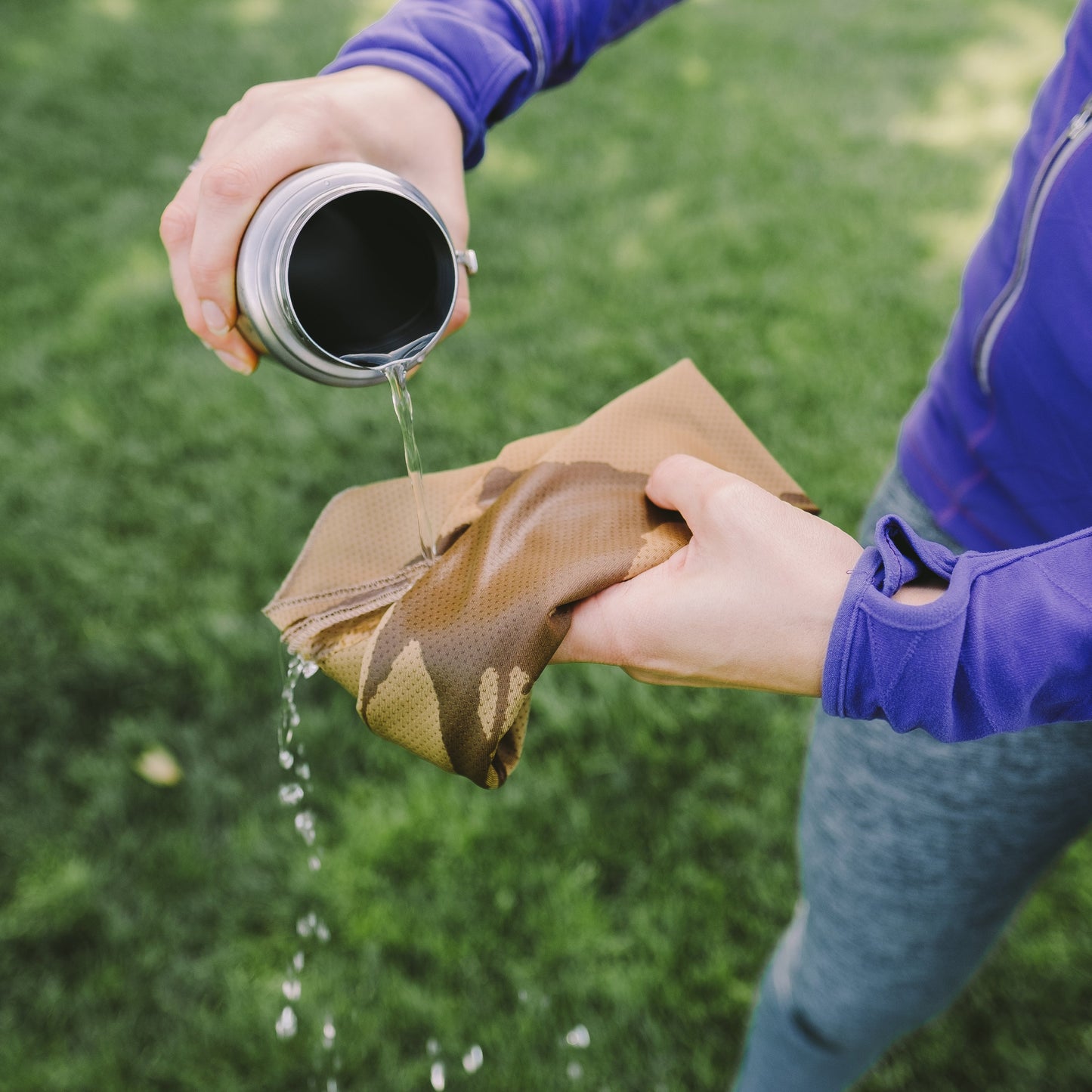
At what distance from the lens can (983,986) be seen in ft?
6.01

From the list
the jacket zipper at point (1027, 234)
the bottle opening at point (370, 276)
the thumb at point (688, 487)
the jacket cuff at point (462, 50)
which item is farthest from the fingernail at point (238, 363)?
the jacket zipper at point (1027, 234)

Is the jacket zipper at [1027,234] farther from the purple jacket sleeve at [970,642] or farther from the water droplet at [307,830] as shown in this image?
the water droplet at [307,830]

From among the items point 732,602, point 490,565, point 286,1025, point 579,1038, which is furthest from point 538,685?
point 732,602

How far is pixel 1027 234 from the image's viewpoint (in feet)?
3.14

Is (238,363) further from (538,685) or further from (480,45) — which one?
(538,685)

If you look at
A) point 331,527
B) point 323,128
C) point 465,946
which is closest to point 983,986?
point 465,946

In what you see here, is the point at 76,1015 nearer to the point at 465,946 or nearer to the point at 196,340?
the point at 465,946

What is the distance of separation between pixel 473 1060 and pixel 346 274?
4.63 ft

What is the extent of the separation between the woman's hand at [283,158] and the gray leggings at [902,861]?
0.72 m

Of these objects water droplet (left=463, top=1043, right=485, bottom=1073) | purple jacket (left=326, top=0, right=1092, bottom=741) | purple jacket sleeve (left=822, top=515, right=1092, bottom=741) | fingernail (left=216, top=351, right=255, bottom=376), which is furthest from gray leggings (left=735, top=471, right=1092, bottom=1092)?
fingernail (left=216, top=351, right=255, bottom=376)

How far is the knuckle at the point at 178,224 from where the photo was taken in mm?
1030

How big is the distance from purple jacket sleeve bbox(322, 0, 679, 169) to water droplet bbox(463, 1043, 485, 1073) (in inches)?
59.2

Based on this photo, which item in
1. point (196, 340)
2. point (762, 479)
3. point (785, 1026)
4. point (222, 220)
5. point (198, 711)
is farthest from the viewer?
point (196, 340)

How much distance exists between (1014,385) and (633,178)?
2.87 metres
